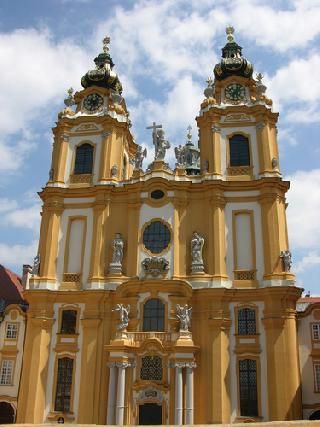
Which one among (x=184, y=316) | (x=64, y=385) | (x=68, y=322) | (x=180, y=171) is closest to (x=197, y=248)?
(x=184, y=316)

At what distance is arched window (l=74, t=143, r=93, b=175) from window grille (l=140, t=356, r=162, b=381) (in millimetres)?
12205

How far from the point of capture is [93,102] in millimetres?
32500

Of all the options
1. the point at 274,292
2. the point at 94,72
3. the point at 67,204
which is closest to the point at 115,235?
the point at 67,204

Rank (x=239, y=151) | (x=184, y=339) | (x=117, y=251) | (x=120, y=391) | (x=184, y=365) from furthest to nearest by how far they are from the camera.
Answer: (x=239, y=151) → (x=117, y=251) → (x=184, y=339) → (x=120, y=391) → (x=184, y=365)

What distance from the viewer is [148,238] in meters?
27.8

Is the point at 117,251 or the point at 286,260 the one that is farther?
the point at 117,251

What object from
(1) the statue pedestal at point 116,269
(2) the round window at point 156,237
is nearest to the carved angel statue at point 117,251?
(1) the statue pedestal at point 116,269

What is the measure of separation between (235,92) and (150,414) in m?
19.6

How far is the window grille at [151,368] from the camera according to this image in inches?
959

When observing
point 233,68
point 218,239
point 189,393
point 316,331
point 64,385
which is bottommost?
point 189,393

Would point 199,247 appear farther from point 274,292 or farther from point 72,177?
point 72,177

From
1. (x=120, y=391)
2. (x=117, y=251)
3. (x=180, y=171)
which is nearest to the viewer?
(x=120, y=391)

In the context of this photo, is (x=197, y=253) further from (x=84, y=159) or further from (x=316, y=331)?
(x=84, y=159)

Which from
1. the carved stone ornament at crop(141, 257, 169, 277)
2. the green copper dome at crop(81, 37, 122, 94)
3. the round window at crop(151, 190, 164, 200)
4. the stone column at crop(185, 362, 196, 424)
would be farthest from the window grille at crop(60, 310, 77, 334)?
the green copper dome at crop(81, 37, 122, 94)
